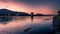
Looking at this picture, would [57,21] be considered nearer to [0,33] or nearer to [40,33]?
[40,33]

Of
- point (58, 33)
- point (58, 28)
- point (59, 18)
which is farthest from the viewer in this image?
point (59, 18)

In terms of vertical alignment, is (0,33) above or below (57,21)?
below

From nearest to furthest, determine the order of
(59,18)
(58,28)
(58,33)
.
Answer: (58,33)
(58,28)
(59,18)

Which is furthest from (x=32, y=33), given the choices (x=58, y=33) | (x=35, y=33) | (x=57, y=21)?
(x=58, y=33)

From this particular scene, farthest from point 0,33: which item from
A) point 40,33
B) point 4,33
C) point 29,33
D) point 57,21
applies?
point 57,21

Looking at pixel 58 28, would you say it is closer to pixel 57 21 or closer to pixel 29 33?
pixel 57 21

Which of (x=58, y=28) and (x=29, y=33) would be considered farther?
(x=29, y=33)

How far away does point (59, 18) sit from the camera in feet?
27.4

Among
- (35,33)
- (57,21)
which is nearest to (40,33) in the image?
(35,33)

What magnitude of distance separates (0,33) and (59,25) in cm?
319

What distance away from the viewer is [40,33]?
28.6ft

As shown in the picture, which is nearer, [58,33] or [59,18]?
[58,33]

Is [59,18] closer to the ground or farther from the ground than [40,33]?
farther from the ground

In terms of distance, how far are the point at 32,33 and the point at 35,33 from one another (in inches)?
6.5
